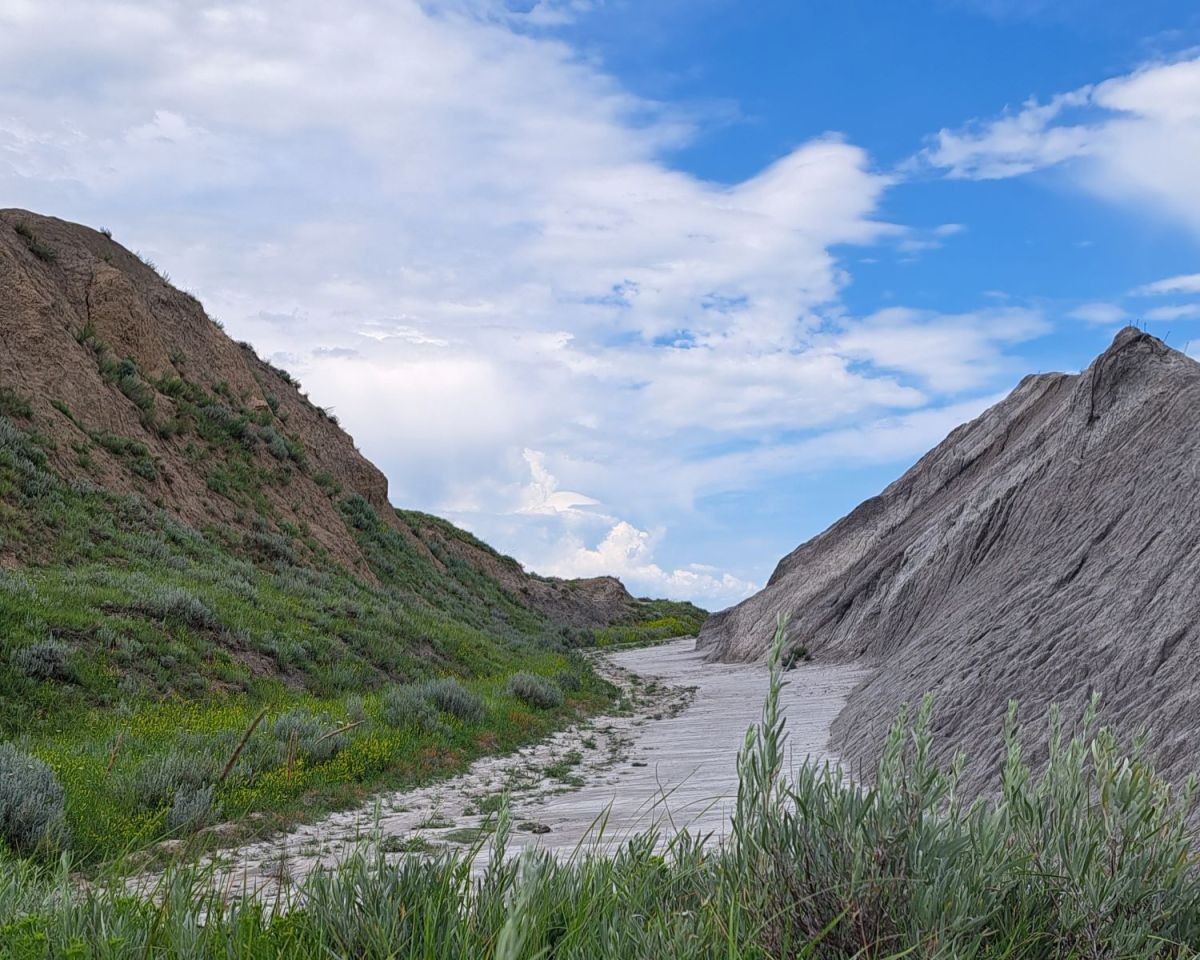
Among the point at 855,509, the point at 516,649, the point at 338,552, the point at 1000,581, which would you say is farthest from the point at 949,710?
the point at 855,509

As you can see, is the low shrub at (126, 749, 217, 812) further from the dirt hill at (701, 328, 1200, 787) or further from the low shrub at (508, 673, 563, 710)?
the low shrub at (508, 673, 563, 710)

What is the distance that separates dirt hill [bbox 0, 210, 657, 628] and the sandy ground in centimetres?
929

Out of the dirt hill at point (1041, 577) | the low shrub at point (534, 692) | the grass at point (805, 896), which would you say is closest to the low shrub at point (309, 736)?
the dirt hill at point (1041, 577)

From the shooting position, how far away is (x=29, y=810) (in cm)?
689

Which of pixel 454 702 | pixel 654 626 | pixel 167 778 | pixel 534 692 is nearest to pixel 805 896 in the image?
pixel 167 778

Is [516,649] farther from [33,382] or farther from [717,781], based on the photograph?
[717,781]

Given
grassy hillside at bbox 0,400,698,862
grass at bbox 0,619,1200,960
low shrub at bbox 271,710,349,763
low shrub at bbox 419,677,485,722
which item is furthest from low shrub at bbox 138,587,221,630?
grass at bbox 0,619,1200,960

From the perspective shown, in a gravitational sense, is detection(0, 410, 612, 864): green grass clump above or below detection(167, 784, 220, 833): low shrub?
above

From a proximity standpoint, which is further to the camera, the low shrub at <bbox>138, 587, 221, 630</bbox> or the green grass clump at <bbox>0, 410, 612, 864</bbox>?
the low shrub at <bbox>138, 587, 221, 630</bbox>

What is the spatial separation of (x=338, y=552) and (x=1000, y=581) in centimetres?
1813

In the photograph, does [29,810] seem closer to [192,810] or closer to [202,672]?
[192,810]

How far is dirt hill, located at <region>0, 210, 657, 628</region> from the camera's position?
21078 mm

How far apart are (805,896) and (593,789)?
24.0ft

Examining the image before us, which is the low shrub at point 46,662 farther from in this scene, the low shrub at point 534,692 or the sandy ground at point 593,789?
the low shrub at point 534,692
